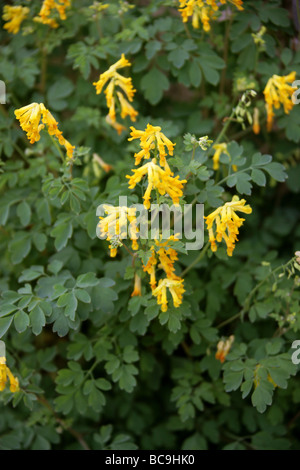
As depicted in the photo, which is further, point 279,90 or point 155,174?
point 279,90

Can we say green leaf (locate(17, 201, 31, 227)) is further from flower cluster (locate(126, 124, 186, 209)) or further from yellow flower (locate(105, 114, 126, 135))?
flower cluster (locate(126, 124, 186, 209))

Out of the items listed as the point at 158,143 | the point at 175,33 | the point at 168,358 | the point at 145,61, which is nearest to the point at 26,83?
the point at 145,61

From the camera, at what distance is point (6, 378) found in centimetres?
150

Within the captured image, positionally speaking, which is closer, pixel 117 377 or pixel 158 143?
pixel 158 143

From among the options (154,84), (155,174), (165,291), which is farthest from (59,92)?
(165,291)

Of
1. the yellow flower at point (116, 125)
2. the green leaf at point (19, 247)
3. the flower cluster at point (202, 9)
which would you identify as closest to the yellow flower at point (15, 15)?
the yellow flower at point (116, 125)

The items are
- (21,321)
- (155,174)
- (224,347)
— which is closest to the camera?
(155,174)

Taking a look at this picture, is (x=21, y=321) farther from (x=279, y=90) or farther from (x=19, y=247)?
(x=279, y=90)

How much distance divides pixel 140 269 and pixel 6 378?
0.57 m

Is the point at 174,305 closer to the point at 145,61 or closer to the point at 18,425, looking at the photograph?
the point at 18,425

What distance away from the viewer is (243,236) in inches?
94.6

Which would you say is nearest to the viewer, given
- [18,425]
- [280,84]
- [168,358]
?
[280,84]

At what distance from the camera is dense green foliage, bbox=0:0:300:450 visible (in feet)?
5.27

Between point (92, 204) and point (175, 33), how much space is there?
87 cm
